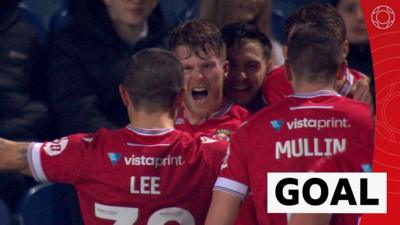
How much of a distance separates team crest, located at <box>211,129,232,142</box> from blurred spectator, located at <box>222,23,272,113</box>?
0.32 metres

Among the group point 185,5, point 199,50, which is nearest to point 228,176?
point 199,50

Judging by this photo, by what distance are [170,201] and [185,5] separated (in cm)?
197

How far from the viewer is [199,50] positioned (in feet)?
12.3

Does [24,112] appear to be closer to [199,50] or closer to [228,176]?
[199,50]

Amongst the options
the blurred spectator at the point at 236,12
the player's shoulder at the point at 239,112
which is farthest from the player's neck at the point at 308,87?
the blurred spectator at the point at 236,12

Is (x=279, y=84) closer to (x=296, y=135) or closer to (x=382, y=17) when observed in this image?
(x=382, y=17)

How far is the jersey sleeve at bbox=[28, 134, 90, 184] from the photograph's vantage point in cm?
327

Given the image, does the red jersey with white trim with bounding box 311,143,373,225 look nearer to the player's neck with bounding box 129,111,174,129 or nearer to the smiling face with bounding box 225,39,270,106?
the player's neck with bounding box 129,111,174,129

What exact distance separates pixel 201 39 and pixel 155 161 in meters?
0.68

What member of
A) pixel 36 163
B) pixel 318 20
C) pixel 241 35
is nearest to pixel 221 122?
pixel 241 35

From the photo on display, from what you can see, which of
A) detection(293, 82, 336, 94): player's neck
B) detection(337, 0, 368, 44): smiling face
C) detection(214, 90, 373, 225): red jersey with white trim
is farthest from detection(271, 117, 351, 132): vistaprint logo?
detection(337, 0, 368, 44): smiling face

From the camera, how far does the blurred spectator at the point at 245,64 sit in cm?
397

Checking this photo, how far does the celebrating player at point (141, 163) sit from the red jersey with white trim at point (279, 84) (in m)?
0.64

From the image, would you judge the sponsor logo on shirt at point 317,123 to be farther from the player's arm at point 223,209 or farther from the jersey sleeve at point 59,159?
the jersey sleeve at point 59,159
